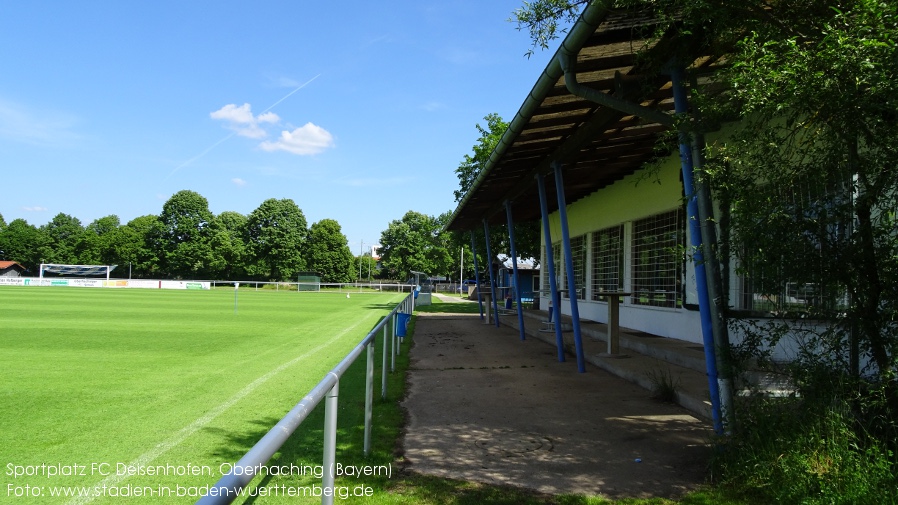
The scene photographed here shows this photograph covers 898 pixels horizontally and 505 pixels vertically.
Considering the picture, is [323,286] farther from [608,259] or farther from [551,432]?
[551,432]

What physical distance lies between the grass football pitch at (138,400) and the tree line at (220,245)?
64.2 metres

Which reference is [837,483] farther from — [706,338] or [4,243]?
[4,243]

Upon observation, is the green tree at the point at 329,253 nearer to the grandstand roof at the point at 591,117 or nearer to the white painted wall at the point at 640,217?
the white painted wall at the point at 640,217

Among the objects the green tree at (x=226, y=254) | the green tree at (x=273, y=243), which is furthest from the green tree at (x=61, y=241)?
the green tree at (x=273, y=243)

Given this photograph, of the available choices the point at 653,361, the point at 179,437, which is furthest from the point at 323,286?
the point at 179,437

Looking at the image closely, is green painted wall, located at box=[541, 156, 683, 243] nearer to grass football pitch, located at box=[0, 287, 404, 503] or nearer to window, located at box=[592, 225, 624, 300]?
window, located at box=[592, 225, 624, 300]

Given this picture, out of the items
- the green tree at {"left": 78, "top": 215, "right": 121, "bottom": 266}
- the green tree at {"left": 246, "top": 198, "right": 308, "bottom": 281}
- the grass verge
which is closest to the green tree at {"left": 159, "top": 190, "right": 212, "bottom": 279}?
the green tree at {"left": 246, "top": 198, "right": 308, "bottom": 281}

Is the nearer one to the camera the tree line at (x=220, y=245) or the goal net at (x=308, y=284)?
the goal net at (x=308, y=284)

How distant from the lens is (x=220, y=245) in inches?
3110

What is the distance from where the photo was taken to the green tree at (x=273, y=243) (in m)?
80.1

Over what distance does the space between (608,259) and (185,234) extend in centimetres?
7628

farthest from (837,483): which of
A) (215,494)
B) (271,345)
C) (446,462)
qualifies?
(271,345)

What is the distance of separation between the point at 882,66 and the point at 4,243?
375 feet

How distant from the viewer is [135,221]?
88.5 m
